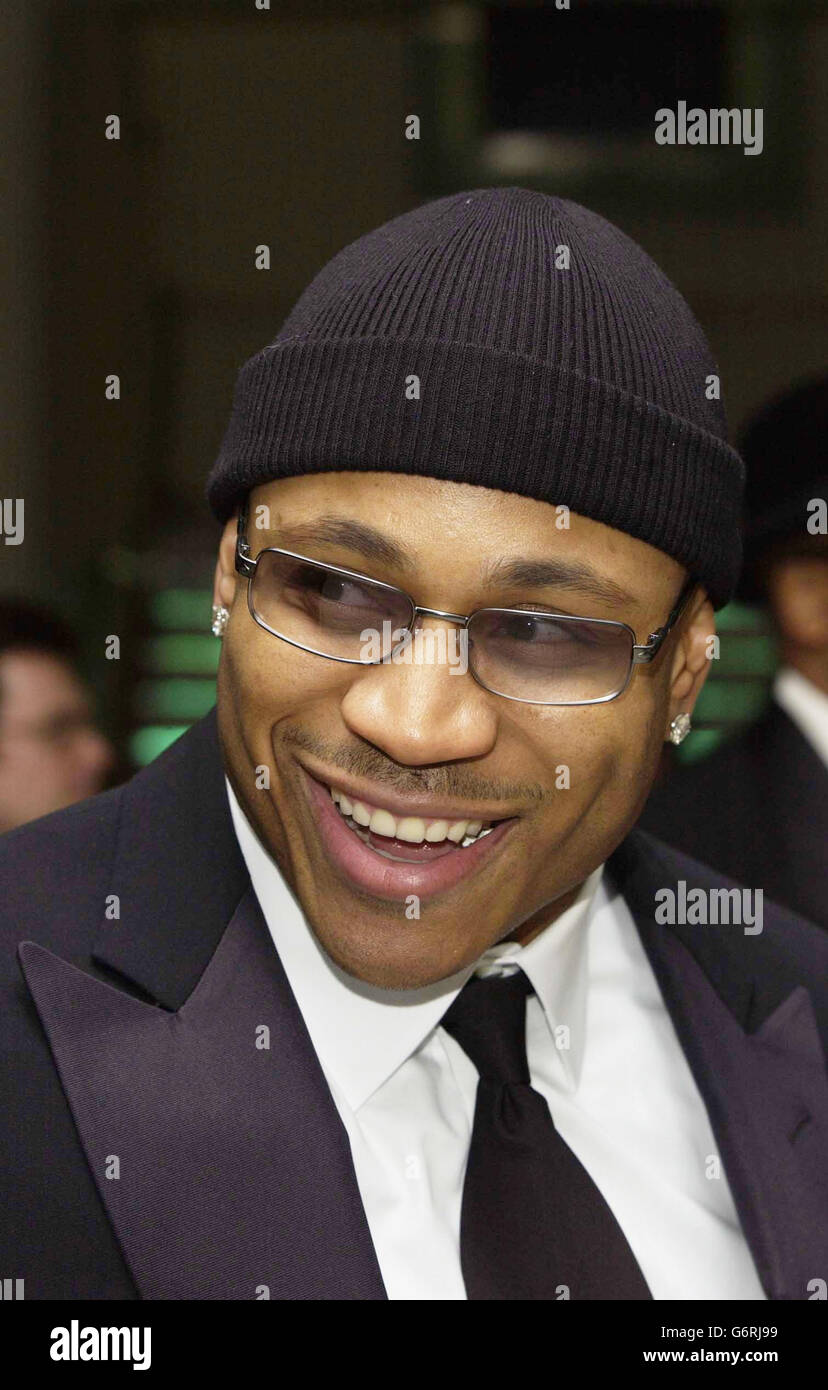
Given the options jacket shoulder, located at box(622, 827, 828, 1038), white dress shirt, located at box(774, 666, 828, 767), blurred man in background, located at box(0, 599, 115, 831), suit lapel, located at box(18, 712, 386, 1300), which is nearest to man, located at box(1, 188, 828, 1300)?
suit lapel, located at box(18, 712, 386, 1300)

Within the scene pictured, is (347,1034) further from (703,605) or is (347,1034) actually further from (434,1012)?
(703,605)

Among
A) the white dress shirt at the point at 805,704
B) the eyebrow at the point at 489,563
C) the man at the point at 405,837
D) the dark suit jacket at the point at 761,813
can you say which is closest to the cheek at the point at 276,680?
the man at the point at 405,837

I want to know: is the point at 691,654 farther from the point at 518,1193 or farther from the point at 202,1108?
the point at 202,1108

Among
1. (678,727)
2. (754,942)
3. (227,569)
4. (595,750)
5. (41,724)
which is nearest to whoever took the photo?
(595,750)

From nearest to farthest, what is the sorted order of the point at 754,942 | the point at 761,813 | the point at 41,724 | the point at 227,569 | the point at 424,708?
the point at 424,708 < the point at 227,569 < the point at 754,942 < the point at 41,724 < the point at 761,813

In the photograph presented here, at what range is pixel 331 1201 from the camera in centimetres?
131

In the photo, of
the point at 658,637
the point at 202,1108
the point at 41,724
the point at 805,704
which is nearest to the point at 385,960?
the point at 202,1108

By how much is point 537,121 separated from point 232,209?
70 cm

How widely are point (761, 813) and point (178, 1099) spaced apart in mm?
1740

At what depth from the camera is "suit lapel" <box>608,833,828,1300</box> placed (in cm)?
153

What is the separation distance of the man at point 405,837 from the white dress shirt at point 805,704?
128 cm

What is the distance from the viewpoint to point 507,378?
1.32 metres

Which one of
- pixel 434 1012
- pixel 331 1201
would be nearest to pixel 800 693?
pixel 434 1012

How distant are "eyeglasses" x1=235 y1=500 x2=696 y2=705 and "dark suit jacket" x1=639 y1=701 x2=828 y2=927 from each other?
1428mm
